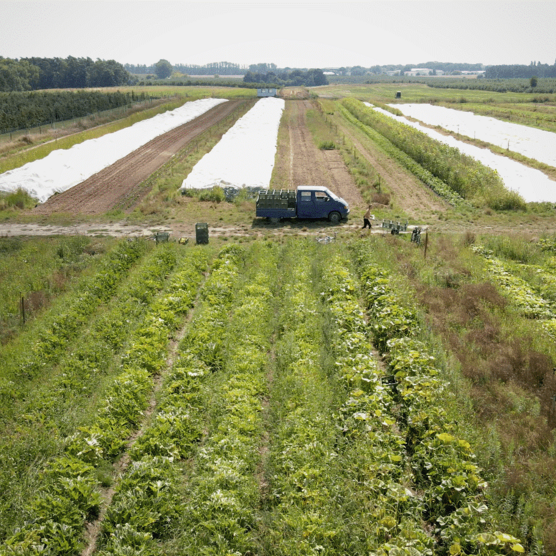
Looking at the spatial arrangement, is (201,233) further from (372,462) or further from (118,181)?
(372,462)

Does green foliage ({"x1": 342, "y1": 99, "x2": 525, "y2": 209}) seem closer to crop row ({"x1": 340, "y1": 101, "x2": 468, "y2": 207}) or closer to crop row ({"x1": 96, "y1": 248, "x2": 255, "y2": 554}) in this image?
crop row ({"x1": 340, "y1": 101, "x2": 468, "y2": 207})

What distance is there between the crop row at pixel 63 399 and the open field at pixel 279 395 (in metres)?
0.05

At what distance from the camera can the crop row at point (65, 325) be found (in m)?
13.7

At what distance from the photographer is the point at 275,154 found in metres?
44.9

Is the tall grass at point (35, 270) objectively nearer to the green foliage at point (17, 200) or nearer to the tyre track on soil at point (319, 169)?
the green foliage at point (17, 200)

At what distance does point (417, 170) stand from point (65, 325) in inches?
1160

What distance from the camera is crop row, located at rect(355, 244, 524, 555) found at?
8.92 m

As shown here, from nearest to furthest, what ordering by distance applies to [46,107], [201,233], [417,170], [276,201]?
[201,233], [276,201], [417,170], [46,107]

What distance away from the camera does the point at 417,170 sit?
38031mm

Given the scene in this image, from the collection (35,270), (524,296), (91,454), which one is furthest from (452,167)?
(91,454)

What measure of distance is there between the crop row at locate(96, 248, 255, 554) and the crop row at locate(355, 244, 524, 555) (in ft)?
13.3

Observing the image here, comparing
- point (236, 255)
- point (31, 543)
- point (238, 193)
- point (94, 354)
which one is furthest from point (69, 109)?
point (31, 543)

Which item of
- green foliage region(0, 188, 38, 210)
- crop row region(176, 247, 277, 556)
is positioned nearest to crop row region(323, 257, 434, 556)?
crop row region(176, 247, 277, 556)

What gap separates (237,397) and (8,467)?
5.11 m
